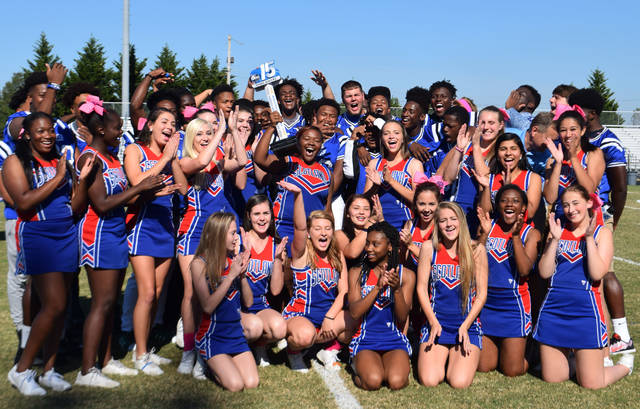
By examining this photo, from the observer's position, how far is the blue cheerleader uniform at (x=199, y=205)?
5.00 m

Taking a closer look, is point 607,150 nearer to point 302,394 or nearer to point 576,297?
point 576,297

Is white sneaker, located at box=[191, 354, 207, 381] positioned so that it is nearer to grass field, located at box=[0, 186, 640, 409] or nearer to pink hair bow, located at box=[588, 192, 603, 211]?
grass field, located at box=[0, 186, 640, 409]

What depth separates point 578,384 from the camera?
452 cm

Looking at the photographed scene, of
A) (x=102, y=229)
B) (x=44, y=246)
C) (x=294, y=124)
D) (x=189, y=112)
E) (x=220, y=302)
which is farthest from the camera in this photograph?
(x=294, y=124)

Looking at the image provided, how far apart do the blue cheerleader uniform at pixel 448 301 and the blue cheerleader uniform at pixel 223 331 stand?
152cm

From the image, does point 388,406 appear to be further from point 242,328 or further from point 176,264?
point 176,264

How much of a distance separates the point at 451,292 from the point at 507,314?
540 millimetres

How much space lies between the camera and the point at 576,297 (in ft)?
15.4

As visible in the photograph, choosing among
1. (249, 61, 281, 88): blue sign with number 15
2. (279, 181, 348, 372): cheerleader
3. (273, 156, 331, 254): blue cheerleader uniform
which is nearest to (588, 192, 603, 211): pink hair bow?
(279, 181, 348, 372): cheerleader

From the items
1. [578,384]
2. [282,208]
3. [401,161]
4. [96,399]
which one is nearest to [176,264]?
[282,208]

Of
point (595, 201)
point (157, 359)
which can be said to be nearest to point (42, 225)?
point (157, 359)

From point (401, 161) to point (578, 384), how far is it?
2384 millimetres

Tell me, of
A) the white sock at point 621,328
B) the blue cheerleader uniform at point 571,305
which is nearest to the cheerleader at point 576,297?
the blue cheerleader uniform at point 571,305

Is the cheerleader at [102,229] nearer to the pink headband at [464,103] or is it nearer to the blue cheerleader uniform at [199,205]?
the blue cheerleader uniform at [199,205]
